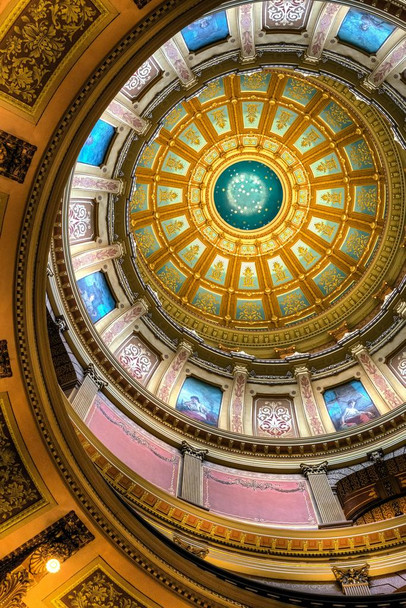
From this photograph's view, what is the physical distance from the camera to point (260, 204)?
26.6 m

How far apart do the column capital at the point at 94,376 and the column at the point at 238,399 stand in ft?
17.4

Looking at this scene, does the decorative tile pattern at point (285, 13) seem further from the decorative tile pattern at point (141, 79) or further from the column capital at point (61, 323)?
the column capital at point (61, 323)

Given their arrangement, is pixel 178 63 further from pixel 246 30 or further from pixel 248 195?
pixel 248 195

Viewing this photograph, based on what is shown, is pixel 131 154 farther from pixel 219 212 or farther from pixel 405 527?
pixel 405 527

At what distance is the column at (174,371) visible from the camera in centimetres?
1759

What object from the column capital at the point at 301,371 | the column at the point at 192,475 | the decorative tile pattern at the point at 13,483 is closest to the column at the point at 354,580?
the column at the point at 192,475

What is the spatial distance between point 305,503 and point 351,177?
16.3m

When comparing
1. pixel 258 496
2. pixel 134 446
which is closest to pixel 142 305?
pixel 134 446

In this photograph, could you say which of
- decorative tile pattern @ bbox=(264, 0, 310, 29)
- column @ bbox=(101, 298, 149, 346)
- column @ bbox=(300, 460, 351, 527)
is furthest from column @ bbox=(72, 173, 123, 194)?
column @ bbox=(300, 460, 351, 527)

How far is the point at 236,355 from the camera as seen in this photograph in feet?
67.9

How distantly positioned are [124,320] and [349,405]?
366 inches

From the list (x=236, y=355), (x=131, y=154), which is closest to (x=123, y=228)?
(x=131, y=154)

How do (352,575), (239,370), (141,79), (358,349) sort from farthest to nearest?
1. (239,370)
2. (358,349)
3. (141,79)
4. (352,575)

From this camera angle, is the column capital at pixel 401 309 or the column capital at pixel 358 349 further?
the column capital at pixel 358 349
